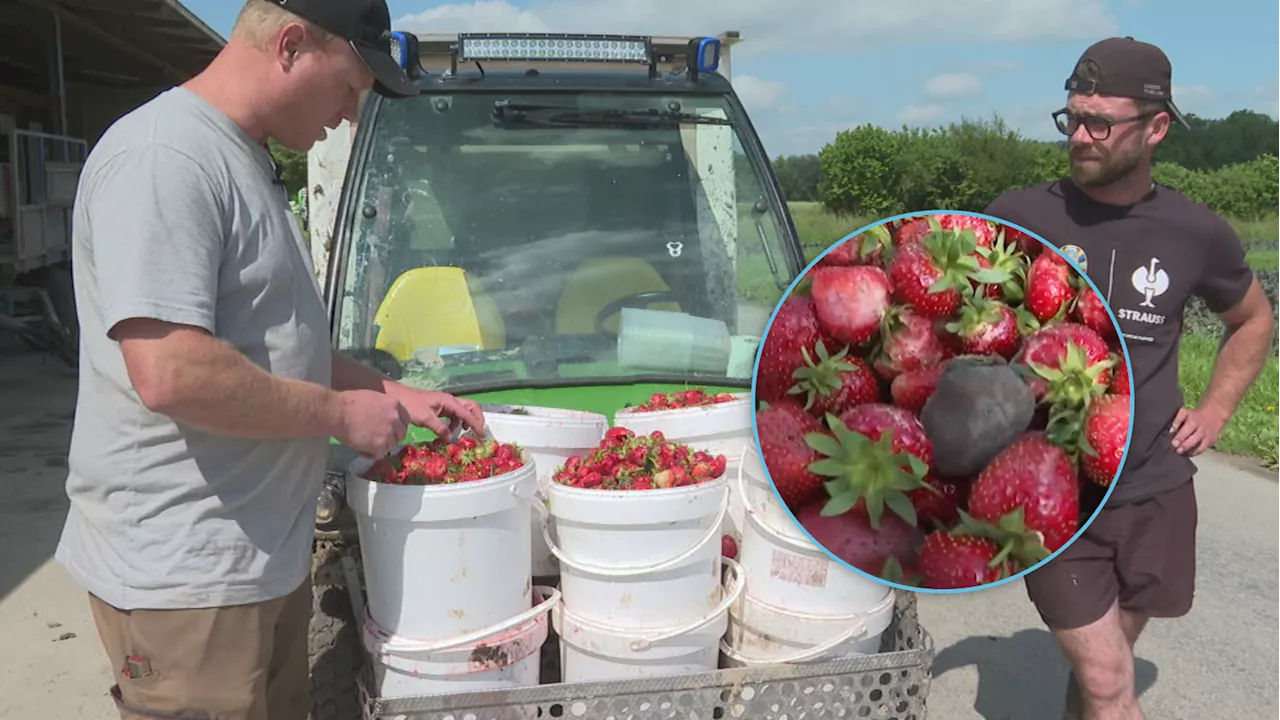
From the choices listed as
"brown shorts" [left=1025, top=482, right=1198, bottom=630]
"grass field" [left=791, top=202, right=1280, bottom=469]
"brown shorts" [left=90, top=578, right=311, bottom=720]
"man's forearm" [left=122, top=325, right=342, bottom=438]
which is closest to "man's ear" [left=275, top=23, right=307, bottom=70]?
"man's forearm" [left=122, top=325, right=342, bottom=438]

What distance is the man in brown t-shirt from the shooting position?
2.45 m

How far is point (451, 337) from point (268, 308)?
1.36m

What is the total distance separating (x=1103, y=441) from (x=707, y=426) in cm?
143

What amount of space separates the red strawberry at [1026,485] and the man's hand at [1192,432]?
5.33ft

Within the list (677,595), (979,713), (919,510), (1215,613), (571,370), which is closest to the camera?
(919,510)

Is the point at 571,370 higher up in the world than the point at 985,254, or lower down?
lower down

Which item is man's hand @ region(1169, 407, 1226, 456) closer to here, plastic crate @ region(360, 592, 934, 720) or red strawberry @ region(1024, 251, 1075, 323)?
plastic crate @ region(360, 592, 934, 720)

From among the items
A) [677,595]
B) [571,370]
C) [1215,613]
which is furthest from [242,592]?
[1215,613]

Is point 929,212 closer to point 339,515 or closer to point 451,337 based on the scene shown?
point 339,515

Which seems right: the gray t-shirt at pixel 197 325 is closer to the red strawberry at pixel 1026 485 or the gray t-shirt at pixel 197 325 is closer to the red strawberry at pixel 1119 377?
the red strawberry at pixel 1026 485

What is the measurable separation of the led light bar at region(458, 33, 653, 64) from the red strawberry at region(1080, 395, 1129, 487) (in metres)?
2.70

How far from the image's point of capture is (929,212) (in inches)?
53.5

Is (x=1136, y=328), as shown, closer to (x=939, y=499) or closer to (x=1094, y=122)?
(x=1094, y=122)

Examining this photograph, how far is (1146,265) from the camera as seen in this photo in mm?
2615
